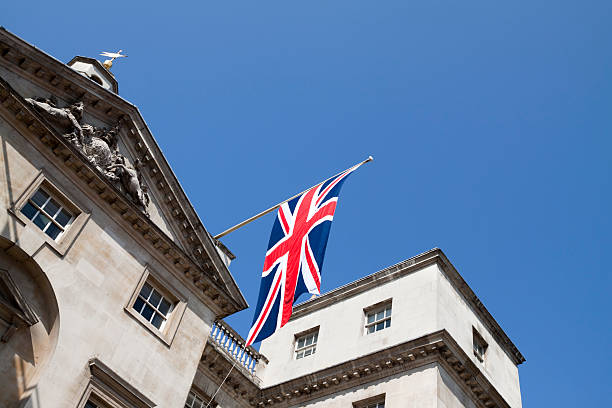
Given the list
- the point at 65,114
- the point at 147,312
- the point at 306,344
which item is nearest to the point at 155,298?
the point at 147,312

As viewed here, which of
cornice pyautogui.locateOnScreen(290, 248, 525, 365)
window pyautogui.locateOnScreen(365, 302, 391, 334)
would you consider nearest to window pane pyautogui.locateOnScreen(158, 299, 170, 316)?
window pyautogui.locateOnScreen(365, 302, 391, 334)

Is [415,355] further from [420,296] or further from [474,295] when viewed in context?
[474,295]

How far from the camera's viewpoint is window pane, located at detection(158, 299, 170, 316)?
19078 mm

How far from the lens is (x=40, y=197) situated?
16.6 m

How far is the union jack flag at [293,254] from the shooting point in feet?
57.9

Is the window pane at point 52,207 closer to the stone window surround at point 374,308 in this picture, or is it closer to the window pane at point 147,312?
the window pane at point 147,312

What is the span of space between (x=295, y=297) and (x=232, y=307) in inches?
165

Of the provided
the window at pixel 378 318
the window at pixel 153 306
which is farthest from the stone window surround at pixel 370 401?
the window at pixel 153 306

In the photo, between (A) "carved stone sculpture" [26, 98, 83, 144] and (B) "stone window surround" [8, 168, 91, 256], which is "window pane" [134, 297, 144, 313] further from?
(A) "carved stone sculpture" [26, 98, 83, 144]

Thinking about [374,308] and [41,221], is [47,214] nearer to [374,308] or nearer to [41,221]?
[41,221]

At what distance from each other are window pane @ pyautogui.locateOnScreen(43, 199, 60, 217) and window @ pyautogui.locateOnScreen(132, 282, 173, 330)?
3.49 meters

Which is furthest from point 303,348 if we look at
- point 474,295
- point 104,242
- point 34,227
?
point 34,227

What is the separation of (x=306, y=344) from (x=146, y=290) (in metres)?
10.5

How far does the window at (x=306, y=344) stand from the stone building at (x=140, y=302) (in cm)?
12
